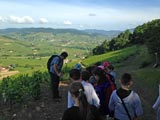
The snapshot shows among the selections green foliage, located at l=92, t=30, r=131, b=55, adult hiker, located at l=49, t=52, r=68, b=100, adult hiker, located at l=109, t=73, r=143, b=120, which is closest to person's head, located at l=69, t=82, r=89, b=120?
adult hiker, located at l=109, t=73, r=143, b=120

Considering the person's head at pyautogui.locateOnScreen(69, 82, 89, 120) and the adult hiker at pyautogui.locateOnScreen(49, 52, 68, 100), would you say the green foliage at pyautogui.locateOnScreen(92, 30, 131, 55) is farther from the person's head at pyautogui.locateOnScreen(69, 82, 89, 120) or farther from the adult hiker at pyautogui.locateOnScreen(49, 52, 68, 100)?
the person's head at pyautogui.locateOnScreen(69, 82, 89, 120)

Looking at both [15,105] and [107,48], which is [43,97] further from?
[107,48]

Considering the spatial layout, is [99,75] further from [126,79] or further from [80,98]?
[80,98]

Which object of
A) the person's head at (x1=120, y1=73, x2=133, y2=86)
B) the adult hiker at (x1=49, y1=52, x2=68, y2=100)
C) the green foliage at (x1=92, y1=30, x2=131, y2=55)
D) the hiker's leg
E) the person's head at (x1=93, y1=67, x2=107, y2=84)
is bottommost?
the green foliage at (x1=92, y1=30, x2=131, y2=55)

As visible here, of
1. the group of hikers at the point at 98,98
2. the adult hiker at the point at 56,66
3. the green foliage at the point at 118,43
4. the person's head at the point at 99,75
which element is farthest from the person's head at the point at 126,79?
the green foliage at the point at 118,43

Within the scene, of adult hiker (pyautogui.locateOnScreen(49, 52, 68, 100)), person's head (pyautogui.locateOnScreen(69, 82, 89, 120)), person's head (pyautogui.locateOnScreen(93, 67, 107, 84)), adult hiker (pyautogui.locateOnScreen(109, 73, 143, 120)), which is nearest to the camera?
person's head (pyautogui.locateOnScreen(69, 82, 89, 120))

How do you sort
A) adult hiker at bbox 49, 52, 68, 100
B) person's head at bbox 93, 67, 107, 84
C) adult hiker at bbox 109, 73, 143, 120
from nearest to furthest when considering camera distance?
adult hiker at bbox 109, 73, 143, 120 → person's head at bbox 93, 67, 107, 84 → adult hiker at bbox 49, 52, 68, 100

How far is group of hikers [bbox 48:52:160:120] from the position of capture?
5.09 meters

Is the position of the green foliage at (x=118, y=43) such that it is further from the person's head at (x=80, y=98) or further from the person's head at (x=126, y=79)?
the person's head at (x=80, y=98)

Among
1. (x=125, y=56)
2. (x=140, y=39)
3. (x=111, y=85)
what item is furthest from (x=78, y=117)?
(x=140, y=39)

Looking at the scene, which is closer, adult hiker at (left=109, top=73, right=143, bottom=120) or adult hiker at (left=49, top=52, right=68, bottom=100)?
adult hiker at (left=109, top=73, right=143, bottom=120)

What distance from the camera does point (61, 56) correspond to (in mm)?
12664

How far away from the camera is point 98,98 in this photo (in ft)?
24.3

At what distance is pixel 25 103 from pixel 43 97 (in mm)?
1084
